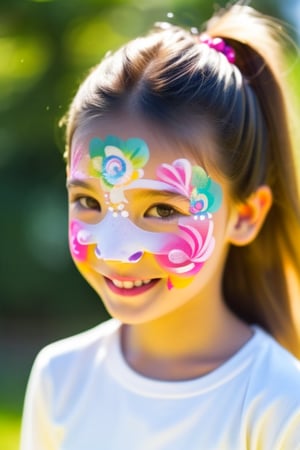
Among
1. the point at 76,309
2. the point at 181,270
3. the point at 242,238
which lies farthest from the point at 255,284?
the point at 76,309

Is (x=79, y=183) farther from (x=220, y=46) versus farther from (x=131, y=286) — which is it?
(x=220, y=46)

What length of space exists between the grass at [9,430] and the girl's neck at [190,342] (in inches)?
58.6

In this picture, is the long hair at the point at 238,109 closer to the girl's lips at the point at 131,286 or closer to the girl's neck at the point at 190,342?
the girl's neck at the point at 190,342

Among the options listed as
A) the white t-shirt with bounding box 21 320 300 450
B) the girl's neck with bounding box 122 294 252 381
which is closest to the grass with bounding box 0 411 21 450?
the white t-shirt with bounding box 21 320 300 450

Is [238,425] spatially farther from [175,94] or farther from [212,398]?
[175,94]

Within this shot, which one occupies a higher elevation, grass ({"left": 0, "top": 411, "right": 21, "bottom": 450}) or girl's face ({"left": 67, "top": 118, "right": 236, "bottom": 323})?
girl's face ({"left": 67, "top": 118, "right": 236, "bottom": 323})

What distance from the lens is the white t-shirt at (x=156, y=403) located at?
1.59m

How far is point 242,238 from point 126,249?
30 centimetres

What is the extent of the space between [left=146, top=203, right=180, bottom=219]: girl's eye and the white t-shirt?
0.33 m

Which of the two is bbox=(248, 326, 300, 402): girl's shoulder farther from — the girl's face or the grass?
the grass

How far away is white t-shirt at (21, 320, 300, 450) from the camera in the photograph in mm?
1593

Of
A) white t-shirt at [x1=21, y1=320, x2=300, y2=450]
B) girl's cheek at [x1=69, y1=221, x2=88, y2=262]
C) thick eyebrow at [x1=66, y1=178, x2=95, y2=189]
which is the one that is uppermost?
thick eyebrow at [x1=66, y1=178, x2=95, y2=189]

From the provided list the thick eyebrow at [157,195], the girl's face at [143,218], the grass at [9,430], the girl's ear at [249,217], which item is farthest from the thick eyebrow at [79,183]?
the grass at [9,430]

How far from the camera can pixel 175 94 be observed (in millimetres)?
1633
